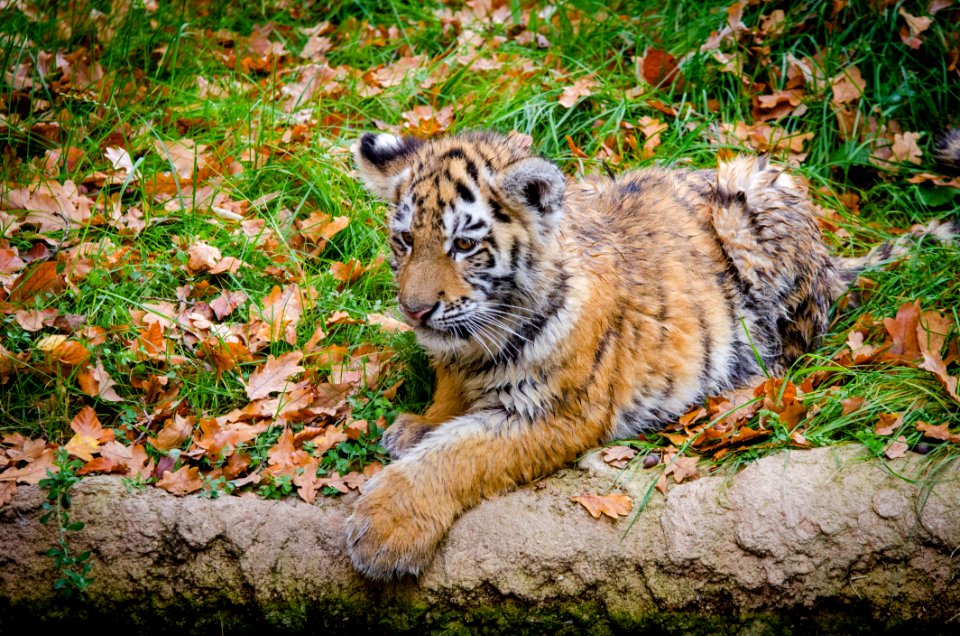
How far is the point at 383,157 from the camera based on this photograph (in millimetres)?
4164

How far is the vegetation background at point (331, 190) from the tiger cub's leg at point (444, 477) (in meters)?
0.28

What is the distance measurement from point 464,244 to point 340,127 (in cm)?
262

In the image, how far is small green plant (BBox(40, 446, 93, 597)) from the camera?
11.6 ft

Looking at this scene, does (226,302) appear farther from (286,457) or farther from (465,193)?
(465,193)

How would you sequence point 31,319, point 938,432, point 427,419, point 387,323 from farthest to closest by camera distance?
point 387,323 < point 31,319 < point 427,419 < point 938,432

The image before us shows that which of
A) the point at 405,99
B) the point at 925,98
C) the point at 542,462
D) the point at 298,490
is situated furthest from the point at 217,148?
the point at 925,98

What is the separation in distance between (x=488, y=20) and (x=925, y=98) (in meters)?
3.30

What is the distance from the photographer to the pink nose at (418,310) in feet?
12.0

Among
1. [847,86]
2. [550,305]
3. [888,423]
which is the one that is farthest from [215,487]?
[847,86]

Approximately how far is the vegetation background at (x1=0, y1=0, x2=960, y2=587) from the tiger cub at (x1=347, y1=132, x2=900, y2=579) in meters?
0.26

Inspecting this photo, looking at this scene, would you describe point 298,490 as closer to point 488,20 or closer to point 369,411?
point 369,411

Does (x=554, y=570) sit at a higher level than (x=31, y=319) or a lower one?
lower

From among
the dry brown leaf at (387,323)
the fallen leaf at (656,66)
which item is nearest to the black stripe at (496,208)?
the dry brown leaf at (387,323)

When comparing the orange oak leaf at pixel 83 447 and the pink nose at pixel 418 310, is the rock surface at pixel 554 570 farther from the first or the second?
the pink nose at pixel 418 310
